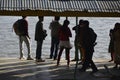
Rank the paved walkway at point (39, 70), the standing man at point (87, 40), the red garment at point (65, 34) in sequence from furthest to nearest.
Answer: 1. the red garment at point (65, 34)
2. the standing man at point (87, 40)
3. the paved walkway at point (39, 70)

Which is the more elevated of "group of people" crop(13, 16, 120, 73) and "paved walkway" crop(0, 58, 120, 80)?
"group of people" crop(13, 16, 120, 73)

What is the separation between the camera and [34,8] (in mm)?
13555

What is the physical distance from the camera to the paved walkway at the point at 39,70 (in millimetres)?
13844

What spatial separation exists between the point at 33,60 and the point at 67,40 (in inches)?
92.8

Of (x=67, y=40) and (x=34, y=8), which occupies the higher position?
(x=34, y=8)

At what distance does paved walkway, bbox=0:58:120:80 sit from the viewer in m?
13.8

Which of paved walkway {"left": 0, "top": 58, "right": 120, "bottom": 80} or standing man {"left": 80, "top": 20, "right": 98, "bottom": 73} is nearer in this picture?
paved walkway {"left": 0, "top": 58, "right": 120, "bottom": 80}

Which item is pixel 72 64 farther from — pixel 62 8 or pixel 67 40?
pixel 62 8

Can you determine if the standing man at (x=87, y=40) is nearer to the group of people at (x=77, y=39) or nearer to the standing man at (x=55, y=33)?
the group of people at (x=77, y=39)

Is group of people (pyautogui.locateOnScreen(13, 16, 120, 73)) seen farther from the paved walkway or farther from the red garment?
the paved walkway

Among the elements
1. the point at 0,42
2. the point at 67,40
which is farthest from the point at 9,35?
the point at 67,40

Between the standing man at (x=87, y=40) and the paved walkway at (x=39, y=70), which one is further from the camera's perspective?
the standing man at (x=87, y=40)

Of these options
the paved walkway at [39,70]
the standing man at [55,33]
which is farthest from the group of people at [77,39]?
the paved walkway at [39,70]

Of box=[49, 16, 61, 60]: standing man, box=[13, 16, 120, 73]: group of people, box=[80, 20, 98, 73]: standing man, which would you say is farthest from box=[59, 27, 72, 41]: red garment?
box=[49, 16, 61, 60]: standing man
